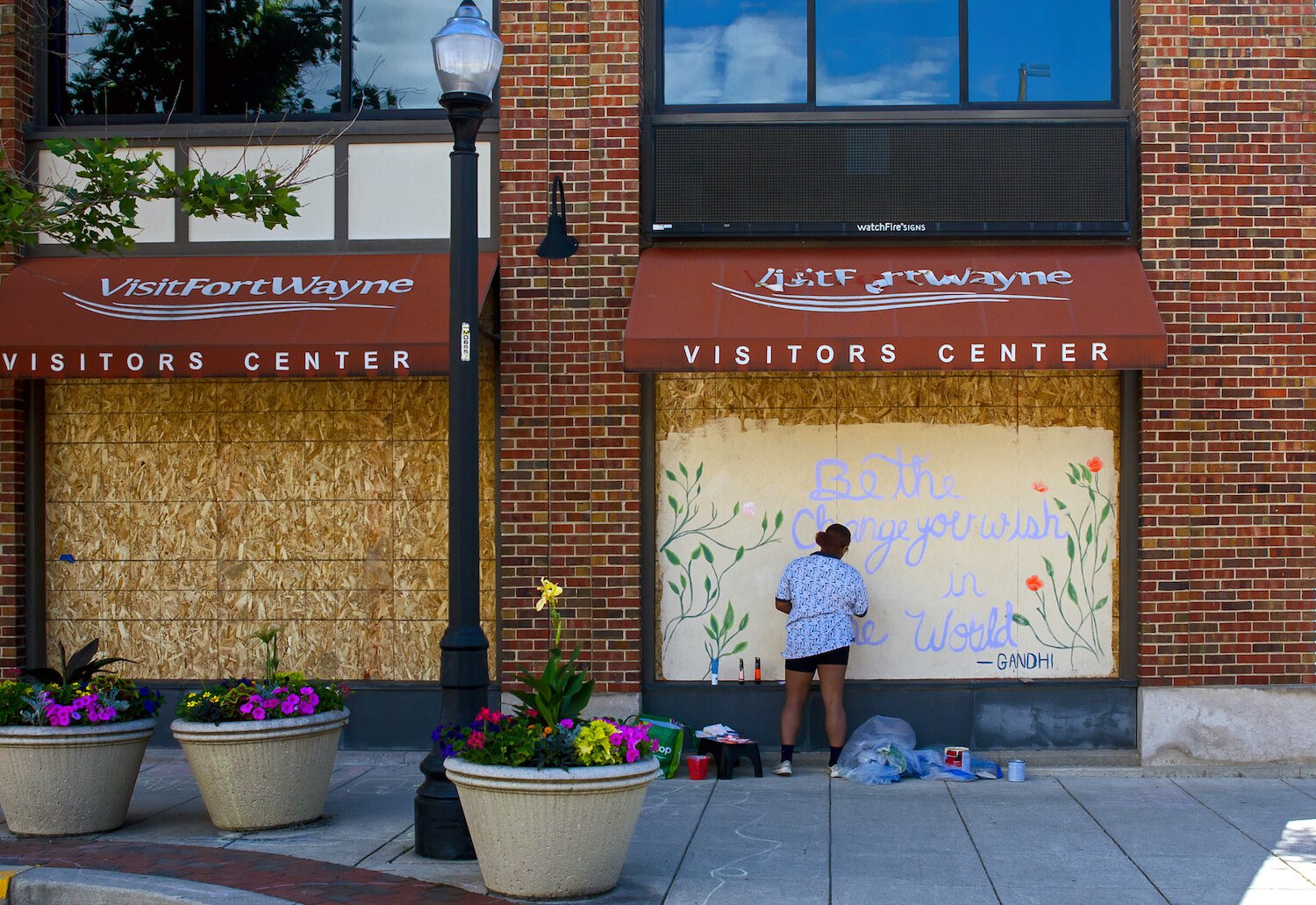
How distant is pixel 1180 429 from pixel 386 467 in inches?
232

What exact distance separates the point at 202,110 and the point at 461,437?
15.6 ft

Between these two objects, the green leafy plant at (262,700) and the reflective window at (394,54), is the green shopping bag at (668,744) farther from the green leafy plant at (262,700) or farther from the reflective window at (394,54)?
the reflective window at (394,54)

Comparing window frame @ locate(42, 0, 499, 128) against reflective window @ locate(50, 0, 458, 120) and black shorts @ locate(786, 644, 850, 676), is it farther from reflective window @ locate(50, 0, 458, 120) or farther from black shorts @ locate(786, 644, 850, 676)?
black shorts @ locate(786, 644, 850, 676)

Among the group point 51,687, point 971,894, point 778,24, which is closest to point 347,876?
point 51,687

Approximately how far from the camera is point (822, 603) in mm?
9359

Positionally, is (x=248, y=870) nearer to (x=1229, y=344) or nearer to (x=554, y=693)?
(x=554, y=693)

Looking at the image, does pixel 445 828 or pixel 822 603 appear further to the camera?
pixel 822 603

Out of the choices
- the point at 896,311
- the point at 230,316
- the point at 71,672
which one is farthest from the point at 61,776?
the point at 896,311

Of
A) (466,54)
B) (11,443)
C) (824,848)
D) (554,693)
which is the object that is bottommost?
(824,848)

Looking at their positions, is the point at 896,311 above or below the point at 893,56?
below

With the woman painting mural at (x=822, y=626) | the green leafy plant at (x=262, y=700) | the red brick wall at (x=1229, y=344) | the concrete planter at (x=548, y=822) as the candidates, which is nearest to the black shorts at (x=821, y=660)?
the woman painting mural at (x=822, y=626)

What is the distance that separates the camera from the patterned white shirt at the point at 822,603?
9359 millimetres

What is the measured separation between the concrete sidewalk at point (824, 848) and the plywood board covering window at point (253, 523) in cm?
135

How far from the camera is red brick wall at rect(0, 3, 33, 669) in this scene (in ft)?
33.8
